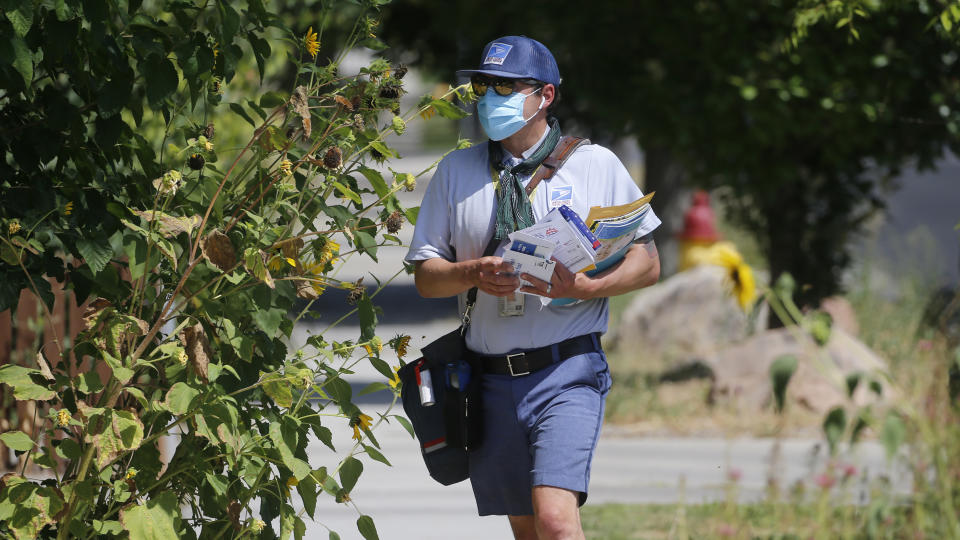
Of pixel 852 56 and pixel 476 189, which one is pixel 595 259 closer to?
pixel 476 189

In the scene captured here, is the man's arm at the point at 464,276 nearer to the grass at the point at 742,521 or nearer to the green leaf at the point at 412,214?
the green leaf at the point at 412,214

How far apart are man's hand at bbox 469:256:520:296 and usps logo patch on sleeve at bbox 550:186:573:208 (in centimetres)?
28

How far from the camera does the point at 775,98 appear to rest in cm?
768

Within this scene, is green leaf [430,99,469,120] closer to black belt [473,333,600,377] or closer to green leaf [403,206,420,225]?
green leaf [403,206,420,225]

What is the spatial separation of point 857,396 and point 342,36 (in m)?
7.22

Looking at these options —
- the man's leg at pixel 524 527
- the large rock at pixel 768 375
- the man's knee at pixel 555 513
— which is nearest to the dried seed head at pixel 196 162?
the man's knee at pixel 555 513

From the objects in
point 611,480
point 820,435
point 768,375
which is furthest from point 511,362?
point 768,375

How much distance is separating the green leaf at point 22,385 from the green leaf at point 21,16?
77 cm

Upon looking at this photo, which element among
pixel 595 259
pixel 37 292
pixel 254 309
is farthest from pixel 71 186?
pixel 595 259

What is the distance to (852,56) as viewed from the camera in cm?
735

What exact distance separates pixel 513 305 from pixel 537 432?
36 centimetres

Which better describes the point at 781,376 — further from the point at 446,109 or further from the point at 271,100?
the point at 271,100

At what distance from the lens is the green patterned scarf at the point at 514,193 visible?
10.8 feet

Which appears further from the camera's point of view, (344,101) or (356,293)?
(356,293)
